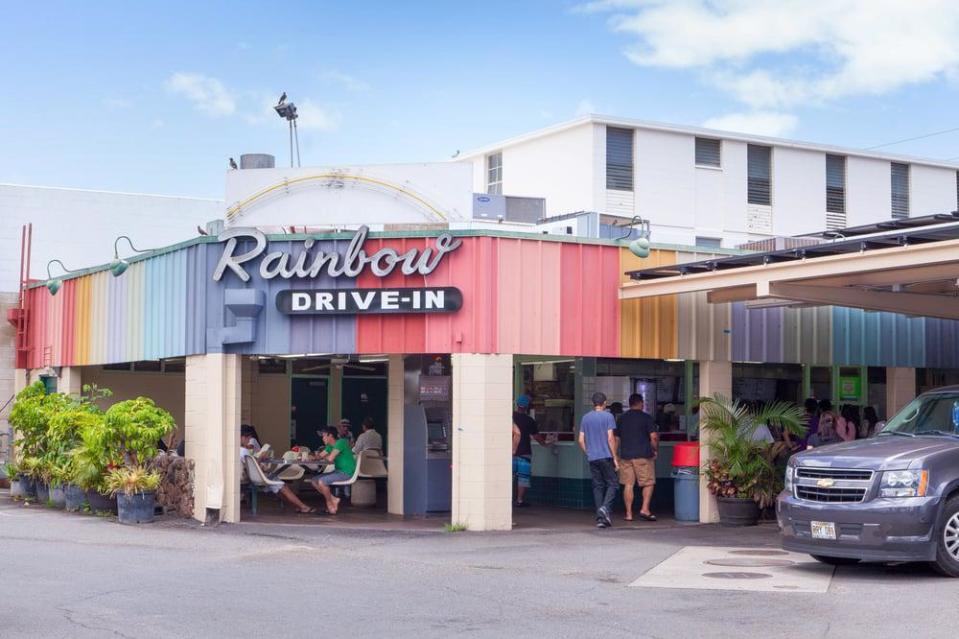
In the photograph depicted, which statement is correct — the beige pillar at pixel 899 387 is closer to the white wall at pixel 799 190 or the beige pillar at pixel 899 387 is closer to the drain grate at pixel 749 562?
the drain grate at pixel 749 562

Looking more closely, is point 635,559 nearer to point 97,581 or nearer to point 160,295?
point 97,581

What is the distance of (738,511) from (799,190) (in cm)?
2316

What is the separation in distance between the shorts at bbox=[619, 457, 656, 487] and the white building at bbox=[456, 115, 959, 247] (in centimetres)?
1758

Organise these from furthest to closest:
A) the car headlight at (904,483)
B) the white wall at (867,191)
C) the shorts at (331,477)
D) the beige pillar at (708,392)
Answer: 1. the white wall at (867,191)
2. the shorts at (331,477)
3. the beige pillar at (708,392)
4. the car headlight at (904,483)

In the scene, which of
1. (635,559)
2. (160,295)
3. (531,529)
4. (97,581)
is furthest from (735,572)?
(160,295)

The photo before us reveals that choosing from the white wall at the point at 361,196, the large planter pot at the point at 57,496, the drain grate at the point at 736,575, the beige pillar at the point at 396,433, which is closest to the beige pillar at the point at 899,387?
the white wall at the point at 361,196

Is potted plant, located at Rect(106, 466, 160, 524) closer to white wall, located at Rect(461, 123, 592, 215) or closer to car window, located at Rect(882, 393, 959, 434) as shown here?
car window, located at Rect(882, 393, 959, 434)

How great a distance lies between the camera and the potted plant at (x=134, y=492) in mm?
17469

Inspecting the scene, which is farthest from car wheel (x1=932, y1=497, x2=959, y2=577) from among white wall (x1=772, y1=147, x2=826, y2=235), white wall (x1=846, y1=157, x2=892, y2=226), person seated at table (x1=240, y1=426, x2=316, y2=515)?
white wall (x1=846, y1=157, x2=892, y2=226)

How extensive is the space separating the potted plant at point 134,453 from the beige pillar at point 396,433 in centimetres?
334

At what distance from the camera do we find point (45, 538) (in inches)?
624

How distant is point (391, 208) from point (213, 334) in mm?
4825

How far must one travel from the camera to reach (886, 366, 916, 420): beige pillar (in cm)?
2084

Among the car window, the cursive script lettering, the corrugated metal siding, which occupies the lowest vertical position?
the car window
